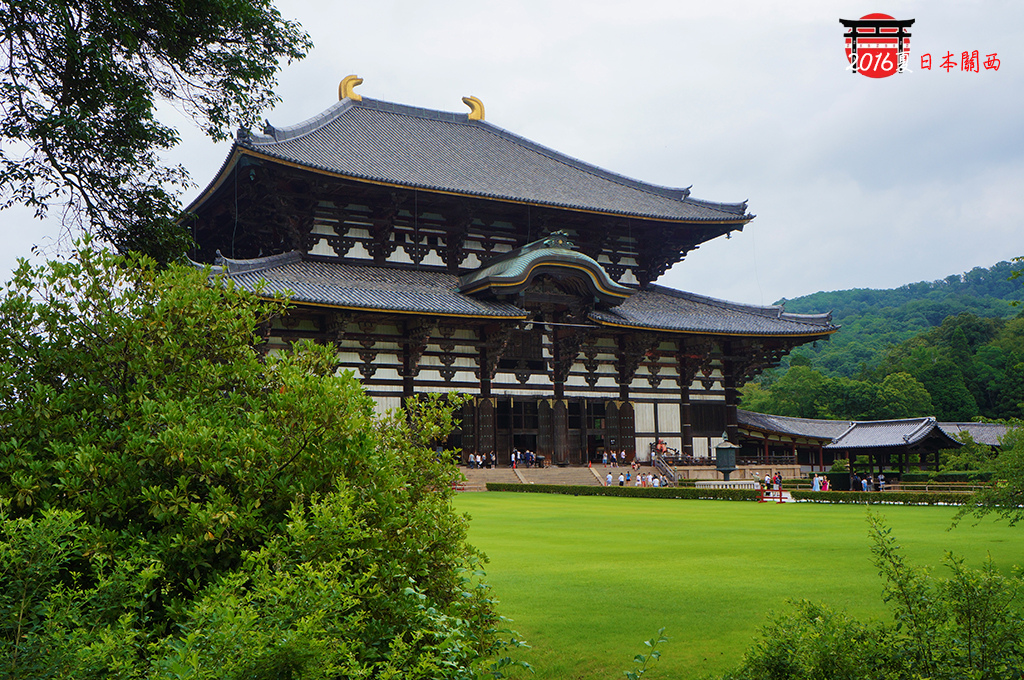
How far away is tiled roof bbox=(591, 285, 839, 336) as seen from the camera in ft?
118

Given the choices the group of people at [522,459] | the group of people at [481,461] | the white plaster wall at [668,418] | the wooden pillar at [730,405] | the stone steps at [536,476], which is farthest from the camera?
the wooden pillar at [730,405]

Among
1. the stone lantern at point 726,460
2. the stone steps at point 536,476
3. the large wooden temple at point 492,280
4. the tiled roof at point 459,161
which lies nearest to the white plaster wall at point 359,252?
the large wooden temple at point 492,280

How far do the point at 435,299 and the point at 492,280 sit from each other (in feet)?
7.69

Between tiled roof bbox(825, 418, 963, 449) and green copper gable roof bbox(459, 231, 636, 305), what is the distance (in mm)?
18417

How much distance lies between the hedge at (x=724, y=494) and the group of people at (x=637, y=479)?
347cm

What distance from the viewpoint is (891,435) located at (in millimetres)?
44031

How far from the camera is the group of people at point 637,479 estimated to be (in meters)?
33.4

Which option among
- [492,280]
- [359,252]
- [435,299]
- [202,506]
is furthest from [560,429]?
[202,506]

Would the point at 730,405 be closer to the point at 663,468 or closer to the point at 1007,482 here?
the point at 663,468

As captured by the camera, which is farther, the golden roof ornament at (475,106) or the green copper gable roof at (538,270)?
the golden roof ornament at (475,106)

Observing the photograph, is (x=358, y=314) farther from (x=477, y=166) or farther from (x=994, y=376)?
(x=994, y=376)

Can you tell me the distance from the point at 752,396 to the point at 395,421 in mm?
84908

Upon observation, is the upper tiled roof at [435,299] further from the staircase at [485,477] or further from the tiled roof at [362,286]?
the staircase at [485,477]

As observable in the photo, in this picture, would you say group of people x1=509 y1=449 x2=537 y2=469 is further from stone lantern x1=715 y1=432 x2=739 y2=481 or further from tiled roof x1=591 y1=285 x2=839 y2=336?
stone lantern x1=715 y1=432 x2=739 y2=481
